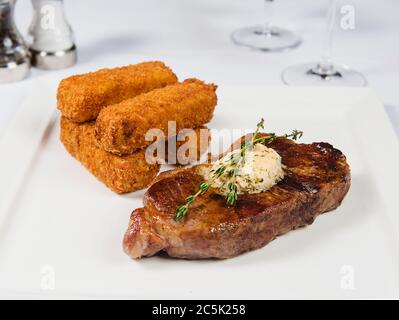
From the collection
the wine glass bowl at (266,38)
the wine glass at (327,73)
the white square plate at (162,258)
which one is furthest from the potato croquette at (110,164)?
the wine glass bowl at (266,38)

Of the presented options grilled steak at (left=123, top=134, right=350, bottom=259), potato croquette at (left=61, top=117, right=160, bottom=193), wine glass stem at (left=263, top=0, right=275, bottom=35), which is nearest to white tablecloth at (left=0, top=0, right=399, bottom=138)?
wine glass stem at (left=263, top=0, right=275, bottom=35)

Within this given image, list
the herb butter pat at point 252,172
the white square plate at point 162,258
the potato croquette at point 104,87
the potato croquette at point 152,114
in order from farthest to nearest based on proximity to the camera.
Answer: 1. the potato croquette at point 104,87
2. the potato croquette at point 152,114
3. the herb butter pat at point 252,172
4. the white square plate at point 162,258

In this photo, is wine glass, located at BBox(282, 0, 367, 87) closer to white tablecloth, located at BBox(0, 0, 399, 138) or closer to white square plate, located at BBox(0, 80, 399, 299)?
white tablecloth, located at BBox(0, 0, 399, 138)

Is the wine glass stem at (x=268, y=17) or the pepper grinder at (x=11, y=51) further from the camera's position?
the wine glass stem at (x=268, y=17)

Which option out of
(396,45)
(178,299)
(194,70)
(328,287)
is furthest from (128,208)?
(396,45)

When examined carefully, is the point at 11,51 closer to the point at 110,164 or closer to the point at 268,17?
the point at 110,164

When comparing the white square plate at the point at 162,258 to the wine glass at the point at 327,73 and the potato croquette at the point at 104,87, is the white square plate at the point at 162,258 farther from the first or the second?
the wine glass at the point at 327,73

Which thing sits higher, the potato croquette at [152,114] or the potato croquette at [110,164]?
the potato croquette at [152,114]

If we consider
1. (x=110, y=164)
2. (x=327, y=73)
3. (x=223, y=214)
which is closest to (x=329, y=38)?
(x=327, y=73)
